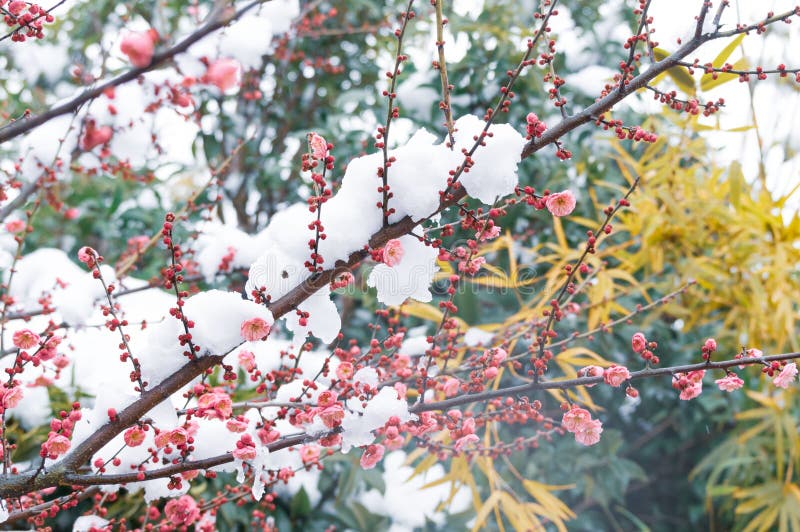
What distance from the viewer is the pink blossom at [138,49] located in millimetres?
407

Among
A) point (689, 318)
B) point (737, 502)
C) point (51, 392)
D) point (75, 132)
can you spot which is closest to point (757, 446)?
point (737, 502)

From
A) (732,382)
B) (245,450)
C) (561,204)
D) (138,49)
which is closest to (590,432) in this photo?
(732,382)

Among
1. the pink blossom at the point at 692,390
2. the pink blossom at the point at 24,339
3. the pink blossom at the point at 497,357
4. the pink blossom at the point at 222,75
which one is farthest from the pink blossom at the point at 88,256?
the pink blossom at the point at 692,390

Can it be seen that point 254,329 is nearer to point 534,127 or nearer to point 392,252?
point 392,252

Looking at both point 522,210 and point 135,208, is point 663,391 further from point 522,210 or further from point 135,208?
point 135,208

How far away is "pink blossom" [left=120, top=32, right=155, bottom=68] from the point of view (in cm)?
41

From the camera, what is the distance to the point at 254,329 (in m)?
0.64

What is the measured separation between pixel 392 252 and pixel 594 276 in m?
0.90

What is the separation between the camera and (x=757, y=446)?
1660 mm

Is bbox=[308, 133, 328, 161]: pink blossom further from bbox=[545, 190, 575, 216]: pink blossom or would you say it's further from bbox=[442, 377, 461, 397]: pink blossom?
bbox=[442, 377, 461, 397]: pink blossom

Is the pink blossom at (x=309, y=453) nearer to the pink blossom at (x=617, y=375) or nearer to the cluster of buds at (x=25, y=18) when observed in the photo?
the pink blossom at (x=617, y=375)

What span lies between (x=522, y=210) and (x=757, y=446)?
0.87 meters

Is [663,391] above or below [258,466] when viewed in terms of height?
above

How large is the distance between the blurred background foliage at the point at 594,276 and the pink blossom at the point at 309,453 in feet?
1.26
